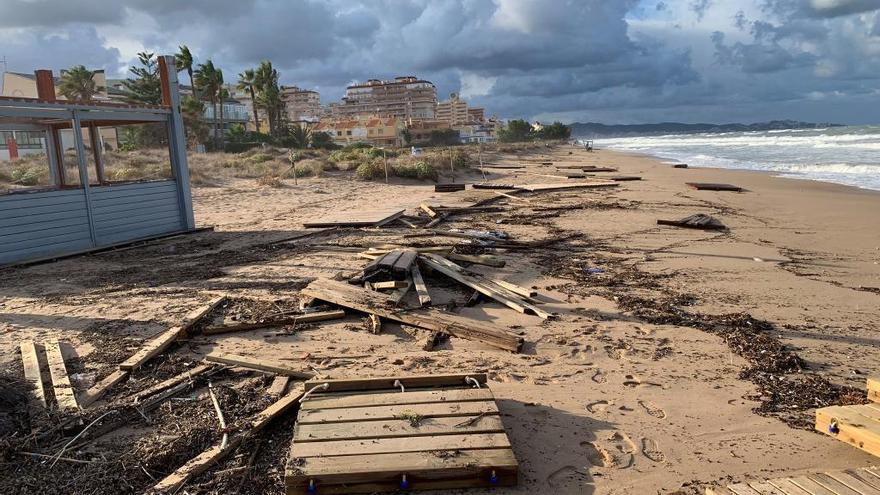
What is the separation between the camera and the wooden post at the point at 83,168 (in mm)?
11602

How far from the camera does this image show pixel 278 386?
498 cm

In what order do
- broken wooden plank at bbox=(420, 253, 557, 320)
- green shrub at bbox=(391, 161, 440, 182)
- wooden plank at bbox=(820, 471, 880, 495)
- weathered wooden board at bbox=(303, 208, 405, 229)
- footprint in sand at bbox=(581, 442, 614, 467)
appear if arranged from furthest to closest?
green shrub at bbox=(391, 161, 440, 182) < weathered wooden board at bbox=(303, 208, 405, 229) < broken wooden plank at bbox=(420, 253, 557, 320) < footprint in sand at bbox=(581, 442, 614, 467) < wooden plank at bbox=(820, 471, 880, 495)

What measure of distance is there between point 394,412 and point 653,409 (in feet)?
7.04

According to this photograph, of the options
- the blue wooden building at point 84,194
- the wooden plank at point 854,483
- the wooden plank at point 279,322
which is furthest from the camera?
the blue wooden building at point 84,194

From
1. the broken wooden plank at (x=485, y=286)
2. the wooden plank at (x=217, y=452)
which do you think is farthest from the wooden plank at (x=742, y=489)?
the broken wooden plank at (x=485, y=286)

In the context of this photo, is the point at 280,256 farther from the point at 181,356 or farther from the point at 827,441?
the point at 827,441

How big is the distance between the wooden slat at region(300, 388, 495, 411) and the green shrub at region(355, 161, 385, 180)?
2339cm

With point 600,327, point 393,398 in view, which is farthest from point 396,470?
point 600,327

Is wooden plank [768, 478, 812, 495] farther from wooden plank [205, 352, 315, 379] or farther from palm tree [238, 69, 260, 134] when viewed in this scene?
palm tree [238, 69, 260, 134]

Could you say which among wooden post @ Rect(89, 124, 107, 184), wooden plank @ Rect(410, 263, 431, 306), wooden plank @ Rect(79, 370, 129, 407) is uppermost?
wooden post @ Rect(89, 124, 107, 184)

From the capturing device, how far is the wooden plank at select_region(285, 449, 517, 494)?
11.3 ft

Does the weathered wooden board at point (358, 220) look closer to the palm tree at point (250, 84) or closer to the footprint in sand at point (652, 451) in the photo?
the footprint in sand at point (652, 451)

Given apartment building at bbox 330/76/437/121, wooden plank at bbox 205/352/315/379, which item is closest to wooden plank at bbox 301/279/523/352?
wooden plank at bbox 205/352/315/379

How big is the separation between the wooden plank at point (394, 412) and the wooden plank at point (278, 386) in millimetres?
766
